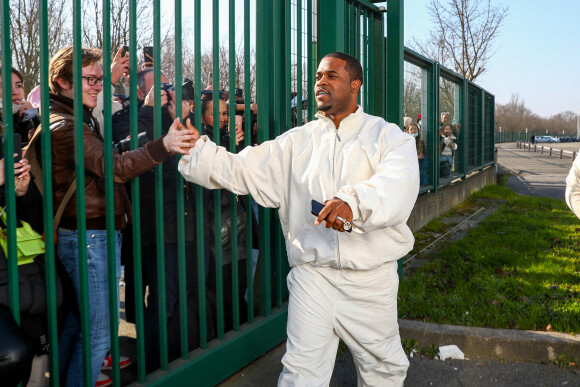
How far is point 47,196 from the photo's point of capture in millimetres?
2635

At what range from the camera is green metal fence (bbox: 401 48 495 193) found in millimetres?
9695

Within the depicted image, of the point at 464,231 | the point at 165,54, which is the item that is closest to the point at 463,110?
the point at 464,231

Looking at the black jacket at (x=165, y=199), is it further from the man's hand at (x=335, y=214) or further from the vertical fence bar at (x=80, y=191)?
the man's hand at (x=335, y=214)

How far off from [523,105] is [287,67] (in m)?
139

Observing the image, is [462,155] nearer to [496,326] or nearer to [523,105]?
[496,326]

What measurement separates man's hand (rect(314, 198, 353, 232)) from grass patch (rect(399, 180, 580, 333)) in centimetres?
258

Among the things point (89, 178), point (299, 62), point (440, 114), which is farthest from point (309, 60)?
point (440, 114)

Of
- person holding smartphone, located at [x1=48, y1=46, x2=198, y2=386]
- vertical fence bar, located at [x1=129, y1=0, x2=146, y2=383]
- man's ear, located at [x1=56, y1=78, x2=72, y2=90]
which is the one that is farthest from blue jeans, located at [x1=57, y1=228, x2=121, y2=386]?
man's ear, located at [x1=56, y1=78, x2=72, y2=90]

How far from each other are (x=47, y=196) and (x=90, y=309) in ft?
2.39

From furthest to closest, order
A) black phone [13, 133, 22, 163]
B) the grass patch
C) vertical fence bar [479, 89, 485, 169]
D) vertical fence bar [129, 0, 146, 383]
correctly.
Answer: vertical fence bar [479, 89, 485, 169], the grass patch, vertical fence bar [129, 0, 146, 383], black phone [13, 133, 22, 163]

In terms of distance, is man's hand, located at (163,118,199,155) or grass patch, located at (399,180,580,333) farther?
grass patch, located at (399,180,580,333)

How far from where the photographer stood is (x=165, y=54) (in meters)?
4.21

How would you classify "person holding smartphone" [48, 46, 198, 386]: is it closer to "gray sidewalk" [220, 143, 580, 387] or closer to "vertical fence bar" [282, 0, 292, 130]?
"gray sidewalk" [220, 143, 580, 387]

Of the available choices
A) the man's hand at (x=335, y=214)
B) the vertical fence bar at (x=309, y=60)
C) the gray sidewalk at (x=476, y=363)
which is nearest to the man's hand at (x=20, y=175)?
the man's hand at (x=335, y=214)
